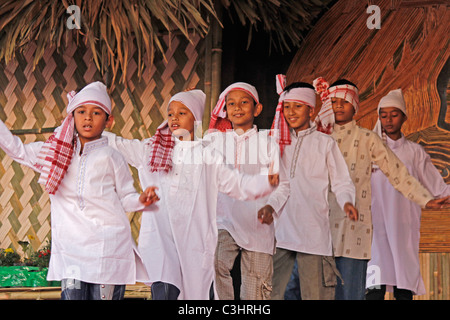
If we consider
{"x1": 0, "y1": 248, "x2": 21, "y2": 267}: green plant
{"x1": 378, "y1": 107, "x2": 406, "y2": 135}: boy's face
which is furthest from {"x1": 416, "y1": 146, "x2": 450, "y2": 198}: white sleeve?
{"x1": 0, "y1": 248, "x2": 21, "y2": 267}: green plant

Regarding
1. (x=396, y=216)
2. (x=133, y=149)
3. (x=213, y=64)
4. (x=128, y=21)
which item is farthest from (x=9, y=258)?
(x=396, y=216)

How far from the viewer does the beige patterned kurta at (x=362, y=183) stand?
5.09m

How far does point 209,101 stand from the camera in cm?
609

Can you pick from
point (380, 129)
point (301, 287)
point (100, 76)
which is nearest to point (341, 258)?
point (301, 287)

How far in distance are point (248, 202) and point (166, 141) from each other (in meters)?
0.67

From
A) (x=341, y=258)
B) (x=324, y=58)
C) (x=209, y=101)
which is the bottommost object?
(x=341, y=258)

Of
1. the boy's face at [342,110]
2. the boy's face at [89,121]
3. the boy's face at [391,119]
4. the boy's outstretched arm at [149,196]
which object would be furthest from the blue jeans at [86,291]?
the boy's face at [391,119]

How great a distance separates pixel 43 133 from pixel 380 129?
2817mm

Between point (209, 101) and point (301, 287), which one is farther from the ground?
point (209, 101)

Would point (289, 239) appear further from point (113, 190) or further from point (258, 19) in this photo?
point (258, 19)

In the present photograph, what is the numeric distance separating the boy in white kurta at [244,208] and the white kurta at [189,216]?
0.38ft

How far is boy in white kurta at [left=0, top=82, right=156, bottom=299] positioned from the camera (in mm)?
4465

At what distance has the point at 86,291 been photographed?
446 centimetres

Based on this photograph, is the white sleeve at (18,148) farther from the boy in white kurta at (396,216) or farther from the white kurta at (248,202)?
the boy in white kurta at (396,216)
